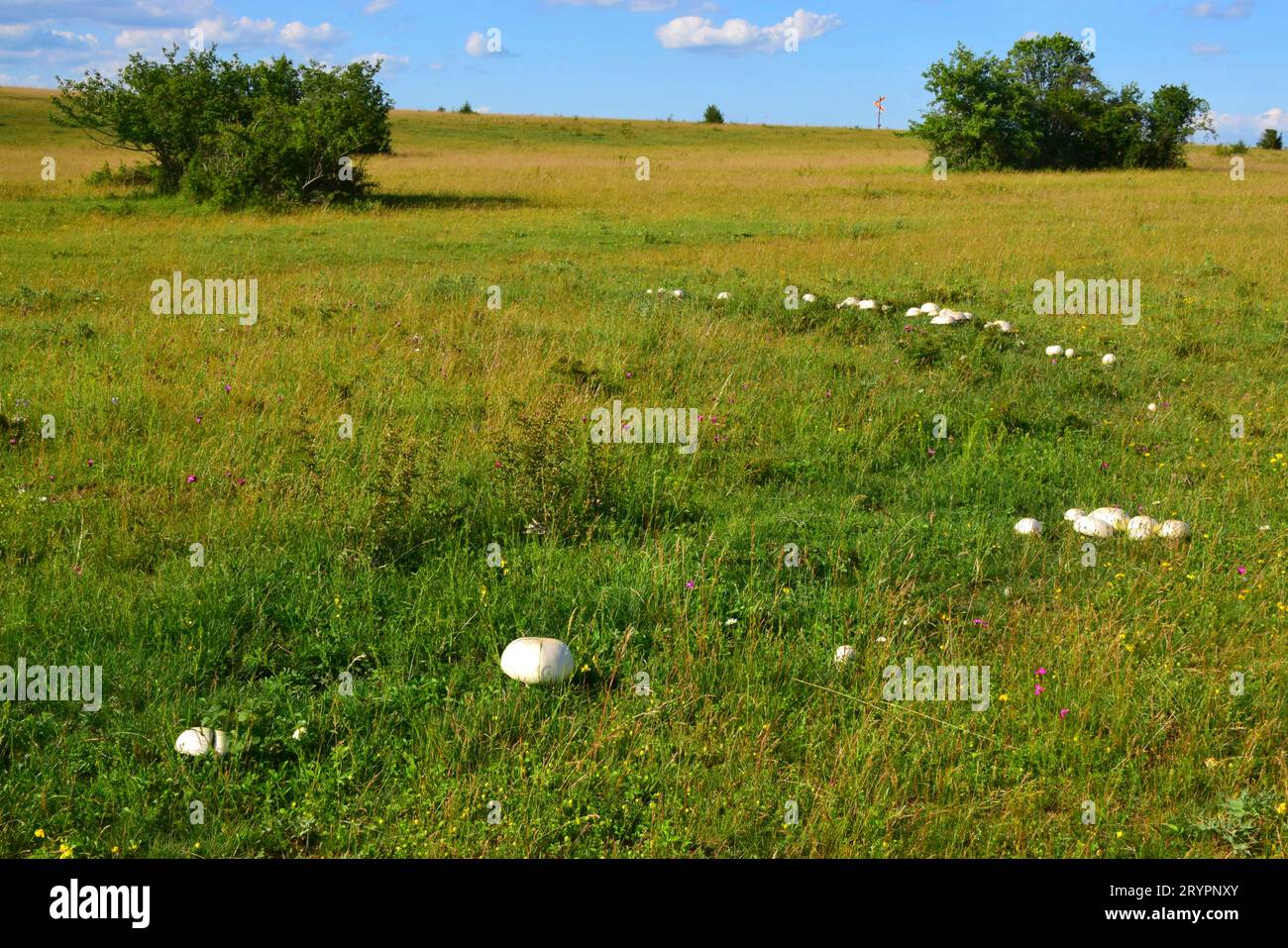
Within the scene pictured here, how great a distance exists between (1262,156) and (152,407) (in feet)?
194

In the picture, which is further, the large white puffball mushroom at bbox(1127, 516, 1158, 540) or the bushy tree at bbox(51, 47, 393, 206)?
the bushy tree at bbox(51, 47, 393, 206)

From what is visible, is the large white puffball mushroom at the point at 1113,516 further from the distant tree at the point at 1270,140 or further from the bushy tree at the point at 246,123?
the distant tree at the point at 1270,140

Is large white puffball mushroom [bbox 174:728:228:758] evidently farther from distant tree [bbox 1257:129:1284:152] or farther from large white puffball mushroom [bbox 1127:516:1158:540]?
distant tree [bbox 1257:129:1284:152]

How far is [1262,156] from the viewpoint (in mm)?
52312

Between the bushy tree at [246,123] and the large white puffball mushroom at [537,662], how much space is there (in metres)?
21.9

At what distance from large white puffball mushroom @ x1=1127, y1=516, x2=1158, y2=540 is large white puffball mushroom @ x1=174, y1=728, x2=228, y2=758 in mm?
5071

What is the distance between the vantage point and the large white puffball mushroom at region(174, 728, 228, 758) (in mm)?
3883

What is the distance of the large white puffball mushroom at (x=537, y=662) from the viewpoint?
14.2 ft

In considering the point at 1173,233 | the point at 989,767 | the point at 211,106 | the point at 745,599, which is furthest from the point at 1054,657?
the point at 211,106

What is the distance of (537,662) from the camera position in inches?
171

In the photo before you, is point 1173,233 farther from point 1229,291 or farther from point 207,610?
point 207,610

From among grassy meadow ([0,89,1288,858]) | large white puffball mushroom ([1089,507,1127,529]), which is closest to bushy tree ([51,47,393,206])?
grassy meadow ([0,89,1288,858])

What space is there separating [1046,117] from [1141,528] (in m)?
42.1

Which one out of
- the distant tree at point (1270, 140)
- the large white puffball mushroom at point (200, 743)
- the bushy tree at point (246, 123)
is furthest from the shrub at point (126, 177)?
the distant tree at point (1270, 140)
